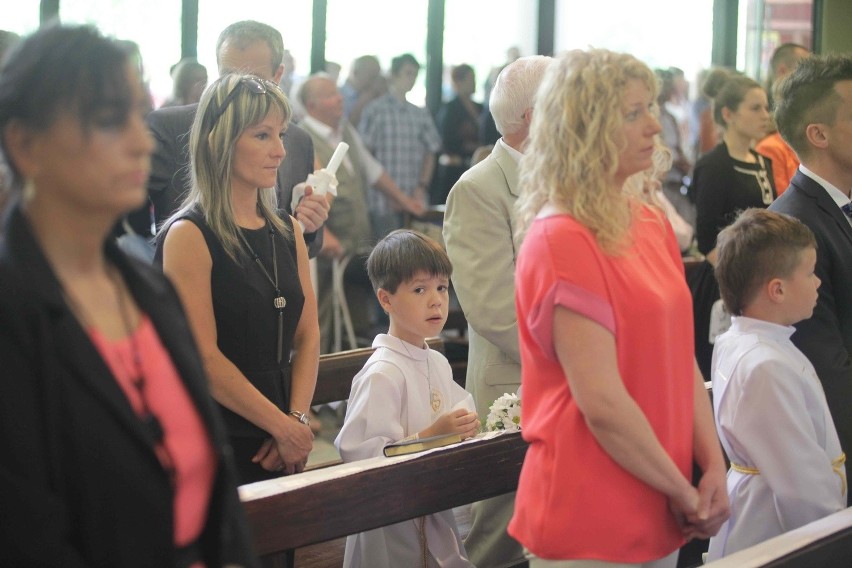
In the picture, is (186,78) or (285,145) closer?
(285,145)

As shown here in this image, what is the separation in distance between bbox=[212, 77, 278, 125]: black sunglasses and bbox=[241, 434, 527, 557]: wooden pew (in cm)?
88

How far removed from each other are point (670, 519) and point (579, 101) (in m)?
0.76

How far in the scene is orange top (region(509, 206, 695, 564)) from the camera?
1.81 m

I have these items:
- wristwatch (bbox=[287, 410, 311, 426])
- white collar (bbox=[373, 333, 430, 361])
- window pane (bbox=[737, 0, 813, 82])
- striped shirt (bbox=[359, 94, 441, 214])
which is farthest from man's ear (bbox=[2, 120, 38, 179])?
window pane (bbox=[737, 0, 813, 82])

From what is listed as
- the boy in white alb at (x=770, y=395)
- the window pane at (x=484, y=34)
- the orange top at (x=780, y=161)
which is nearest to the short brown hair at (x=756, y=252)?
the boy in white alb at (x=770, y=395)

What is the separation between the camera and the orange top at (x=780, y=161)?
4.92 meters

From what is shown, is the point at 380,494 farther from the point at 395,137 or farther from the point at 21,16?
the point at 395,137

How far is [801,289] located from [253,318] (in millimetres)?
1291

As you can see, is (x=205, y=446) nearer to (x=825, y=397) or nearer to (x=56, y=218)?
(x=56, y=218)

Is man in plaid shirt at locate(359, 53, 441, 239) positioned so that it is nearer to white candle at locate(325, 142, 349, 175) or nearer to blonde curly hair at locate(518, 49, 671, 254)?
white candle at locate(325, 142, 349, 175)

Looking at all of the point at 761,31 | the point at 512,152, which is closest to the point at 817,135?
the point at 512,152

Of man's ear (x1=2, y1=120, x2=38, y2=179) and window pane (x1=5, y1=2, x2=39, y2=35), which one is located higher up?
window pane (x1=5, y1=2, x2=39, y2=35)

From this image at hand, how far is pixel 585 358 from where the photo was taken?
5.84 feet

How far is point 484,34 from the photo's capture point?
32.2ft
